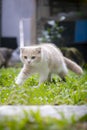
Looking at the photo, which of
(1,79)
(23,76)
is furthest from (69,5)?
(23,76)

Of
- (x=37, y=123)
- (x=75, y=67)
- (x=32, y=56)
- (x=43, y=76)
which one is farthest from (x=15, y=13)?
(x=37, y=123)

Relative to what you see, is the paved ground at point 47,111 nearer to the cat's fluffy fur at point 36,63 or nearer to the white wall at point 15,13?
the cat's fluffy fur at point 36,63

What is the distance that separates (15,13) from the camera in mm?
12602

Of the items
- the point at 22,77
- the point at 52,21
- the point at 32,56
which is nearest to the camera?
the point at 22,77

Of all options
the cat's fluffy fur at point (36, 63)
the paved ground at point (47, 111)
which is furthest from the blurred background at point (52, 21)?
the paved ground at point (47, 111)

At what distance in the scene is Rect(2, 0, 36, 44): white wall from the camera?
12500 mm

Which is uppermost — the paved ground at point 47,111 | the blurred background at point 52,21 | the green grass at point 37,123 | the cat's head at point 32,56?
the green grass at point 37,123

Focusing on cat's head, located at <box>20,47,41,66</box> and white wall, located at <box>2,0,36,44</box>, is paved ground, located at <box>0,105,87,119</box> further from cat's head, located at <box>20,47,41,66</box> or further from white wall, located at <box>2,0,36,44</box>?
white wall, located at <box>2,0,36,44</box>

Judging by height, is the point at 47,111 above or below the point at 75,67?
above

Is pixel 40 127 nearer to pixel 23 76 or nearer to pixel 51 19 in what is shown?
pixel 23 76

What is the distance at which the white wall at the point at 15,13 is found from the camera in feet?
41.0

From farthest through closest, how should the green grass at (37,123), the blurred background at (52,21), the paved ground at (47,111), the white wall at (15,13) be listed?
the white wall at (15,13) → the blurred background at (52,21) → the paved ground at (47,111) → the green grass at (37,123)

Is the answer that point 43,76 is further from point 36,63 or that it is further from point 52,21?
point 52,21

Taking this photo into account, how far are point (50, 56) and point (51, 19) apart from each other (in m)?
6.74
